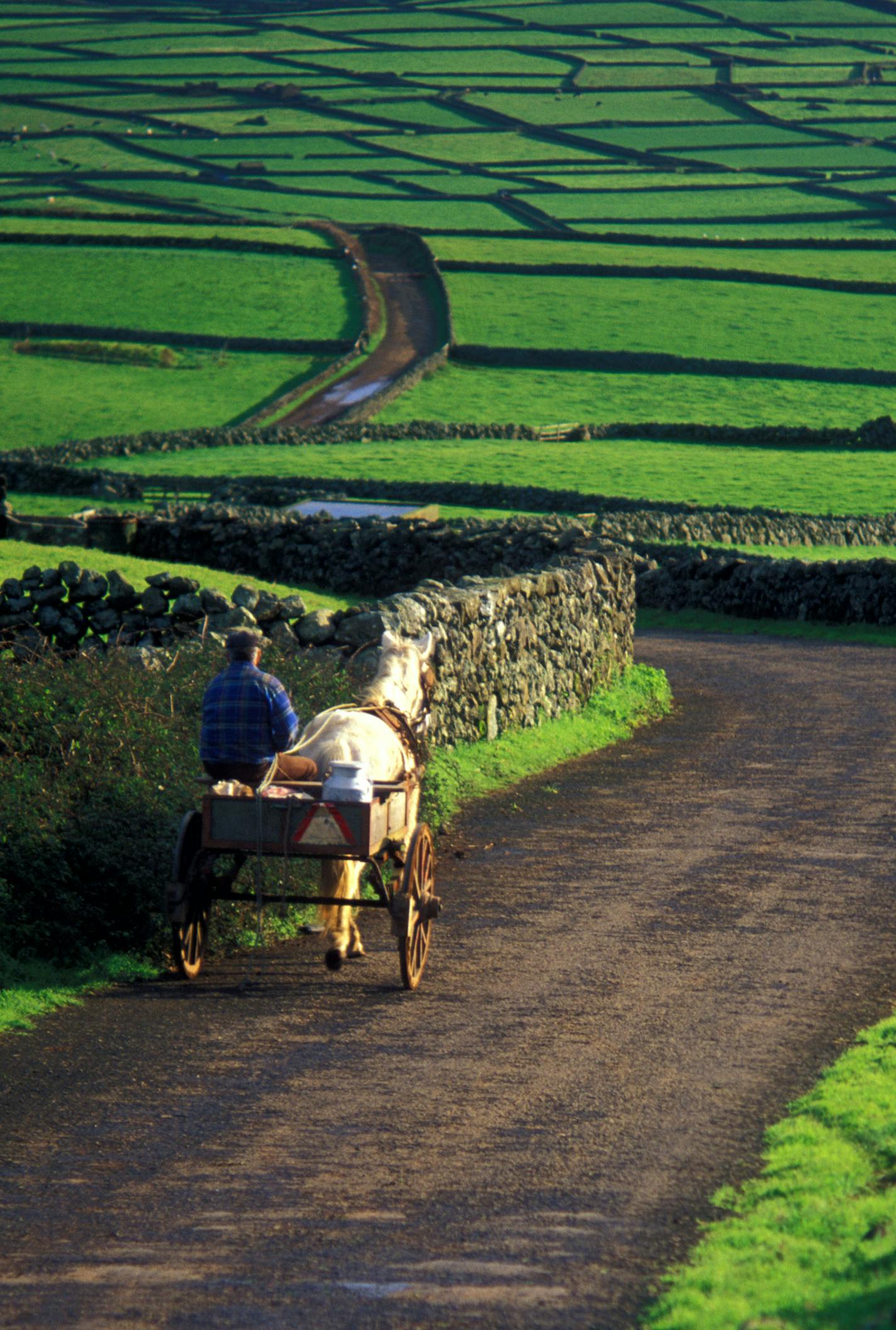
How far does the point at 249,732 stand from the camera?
32.5 ft

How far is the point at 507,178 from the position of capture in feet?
391

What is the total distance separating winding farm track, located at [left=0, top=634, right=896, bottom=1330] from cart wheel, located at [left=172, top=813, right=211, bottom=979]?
202 mm

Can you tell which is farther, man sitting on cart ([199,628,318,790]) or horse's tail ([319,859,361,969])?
man sitting on cart ([199,628,318,790])

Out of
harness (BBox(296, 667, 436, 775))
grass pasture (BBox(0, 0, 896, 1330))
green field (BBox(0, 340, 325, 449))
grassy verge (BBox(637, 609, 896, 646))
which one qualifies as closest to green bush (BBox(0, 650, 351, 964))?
grass pasture (BBox(0, 0, 896, 1330))

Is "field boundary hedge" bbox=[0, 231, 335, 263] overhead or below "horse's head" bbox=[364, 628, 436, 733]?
overhead

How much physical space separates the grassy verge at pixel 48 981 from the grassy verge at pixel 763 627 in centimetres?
2180

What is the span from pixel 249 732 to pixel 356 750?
684mm

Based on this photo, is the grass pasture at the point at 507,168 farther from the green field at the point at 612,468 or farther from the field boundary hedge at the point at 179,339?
the green field at the point at 612,468

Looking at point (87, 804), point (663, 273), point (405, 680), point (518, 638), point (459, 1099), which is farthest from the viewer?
point (663, 273)

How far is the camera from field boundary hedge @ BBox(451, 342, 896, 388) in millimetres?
64312

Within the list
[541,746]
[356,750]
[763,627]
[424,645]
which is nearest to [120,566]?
[541,746]

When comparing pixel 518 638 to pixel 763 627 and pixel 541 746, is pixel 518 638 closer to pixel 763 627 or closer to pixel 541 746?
pixel 541 746

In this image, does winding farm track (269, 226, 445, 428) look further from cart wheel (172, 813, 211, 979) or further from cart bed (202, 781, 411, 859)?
cart bed (202, 781, 411, 859)

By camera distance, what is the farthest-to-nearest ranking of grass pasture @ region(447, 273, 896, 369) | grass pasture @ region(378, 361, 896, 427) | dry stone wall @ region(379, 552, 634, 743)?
grass pasture @ region(447, 273, 896, 369) < grass pasture @ region(378, 361, 896, 427) < dry stone wall @ region(379, 552, 634, 743)
